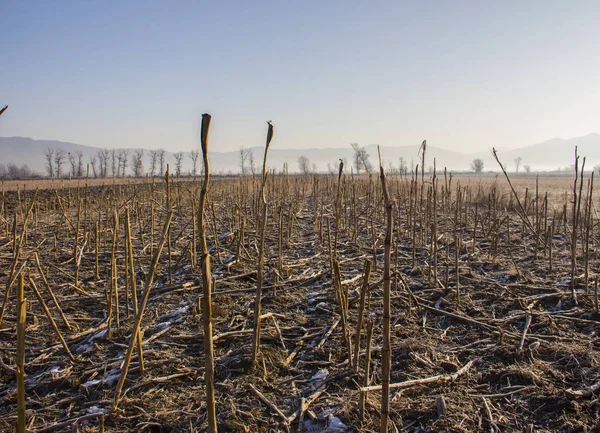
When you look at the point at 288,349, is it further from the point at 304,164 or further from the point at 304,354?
the point at 304,164

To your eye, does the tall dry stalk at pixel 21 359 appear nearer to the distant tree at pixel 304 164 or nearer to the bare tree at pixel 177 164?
the bare tree at pixel 177 164

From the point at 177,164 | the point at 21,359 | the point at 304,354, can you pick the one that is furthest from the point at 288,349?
the point at 177,164

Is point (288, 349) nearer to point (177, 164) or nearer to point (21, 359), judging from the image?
point (21, 359)

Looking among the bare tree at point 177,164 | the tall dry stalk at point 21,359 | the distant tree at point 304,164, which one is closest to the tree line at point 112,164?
the bare tree at point 177,164

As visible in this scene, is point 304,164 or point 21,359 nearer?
point 21,359

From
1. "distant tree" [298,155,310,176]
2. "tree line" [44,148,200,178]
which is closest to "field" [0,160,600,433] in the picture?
"tree line" [44,148,200,178]

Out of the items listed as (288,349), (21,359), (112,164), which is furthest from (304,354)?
(112,164)

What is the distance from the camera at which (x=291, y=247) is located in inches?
210

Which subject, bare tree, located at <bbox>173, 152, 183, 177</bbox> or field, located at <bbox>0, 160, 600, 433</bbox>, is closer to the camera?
field, located at <bbox>0, 160, 600, 433</bbox>

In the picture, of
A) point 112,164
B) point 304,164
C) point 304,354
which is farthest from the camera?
point 112,164

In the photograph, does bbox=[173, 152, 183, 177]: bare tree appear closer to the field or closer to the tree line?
the tree line

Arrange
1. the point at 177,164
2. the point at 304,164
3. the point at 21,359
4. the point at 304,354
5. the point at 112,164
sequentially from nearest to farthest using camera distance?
1. the point at 21,359
2. the point at 304,354
3. the point at 177,164
4. the point at 304,164
5. the point at 112,164

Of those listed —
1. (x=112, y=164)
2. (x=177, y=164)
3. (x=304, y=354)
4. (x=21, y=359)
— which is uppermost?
(x=112, y=164)

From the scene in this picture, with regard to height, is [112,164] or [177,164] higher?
[112,164]
